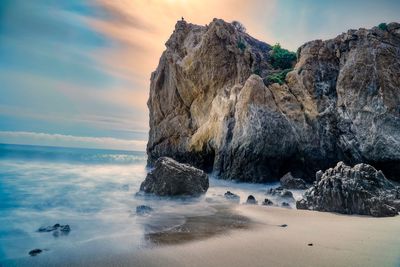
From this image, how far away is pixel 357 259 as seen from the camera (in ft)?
15.3

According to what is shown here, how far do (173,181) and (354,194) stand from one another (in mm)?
6192

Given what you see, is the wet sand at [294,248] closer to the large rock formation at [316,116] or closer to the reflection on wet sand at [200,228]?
the reflection on wet sand at [200,228]

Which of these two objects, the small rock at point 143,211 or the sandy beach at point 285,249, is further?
the small rock at point 143,211

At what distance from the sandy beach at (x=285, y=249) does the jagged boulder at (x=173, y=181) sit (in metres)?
5.14

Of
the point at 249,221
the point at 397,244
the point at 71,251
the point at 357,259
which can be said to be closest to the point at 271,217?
the point at 249,221

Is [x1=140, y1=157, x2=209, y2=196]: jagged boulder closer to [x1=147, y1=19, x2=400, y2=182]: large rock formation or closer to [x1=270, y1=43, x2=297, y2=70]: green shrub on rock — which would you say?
[x1=147, y1=19, x2=400, y2=182]: large rock formation

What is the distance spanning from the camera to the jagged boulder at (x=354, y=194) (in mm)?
8797

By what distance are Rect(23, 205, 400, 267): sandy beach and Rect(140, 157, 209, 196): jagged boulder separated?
202 inches

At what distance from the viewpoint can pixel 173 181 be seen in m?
12.3

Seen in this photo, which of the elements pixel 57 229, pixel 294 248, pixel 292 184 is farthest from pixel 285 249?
pixel 292 184

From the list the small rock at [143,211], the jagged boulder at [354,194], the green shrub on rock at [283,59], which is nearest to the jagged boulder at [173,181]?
the small rock at [143,211]

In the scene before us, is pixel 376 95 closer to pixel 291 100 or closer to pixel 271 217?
pixel 291 100

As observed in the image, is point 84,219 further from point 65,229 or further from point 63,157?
point 63,157

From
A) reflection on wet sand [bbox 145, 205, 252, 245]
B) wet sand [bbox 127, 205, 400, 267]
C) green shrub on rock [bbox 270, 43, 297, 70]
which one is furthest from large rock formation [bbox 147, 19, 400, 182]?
wet sand [bbox 127, 205, 400, 267]
